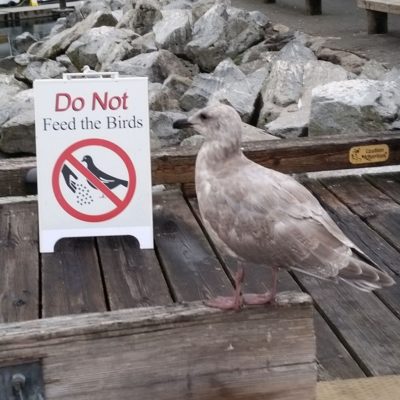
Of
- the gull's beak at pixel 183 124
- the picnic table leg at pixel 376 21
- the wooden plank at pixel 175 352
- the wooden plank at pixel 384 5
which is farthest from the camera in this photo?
the picnic table leg at pixel 376 21

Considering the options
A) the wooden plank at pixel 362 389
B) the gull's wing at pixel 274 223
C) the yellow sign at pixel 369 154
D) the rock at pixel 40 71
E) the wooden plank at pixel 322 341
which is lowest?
the rock at pixel 40 71

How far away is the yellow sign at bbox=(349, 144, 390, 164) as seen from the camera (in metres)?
4.88

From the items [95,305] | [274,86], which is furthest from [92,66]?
[95,305]

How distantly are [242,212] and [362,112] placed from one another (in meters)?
3.65

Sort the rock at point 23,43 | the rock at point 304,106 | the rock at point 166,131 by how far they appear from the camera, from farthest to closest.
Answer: the rock at point 23,43 < the rock at point 166,131 < the rock at point 304,106

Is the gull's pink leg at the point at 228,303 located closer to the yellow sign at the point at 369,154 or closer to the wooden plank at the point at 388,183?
the wooden plank at the point at 388,183

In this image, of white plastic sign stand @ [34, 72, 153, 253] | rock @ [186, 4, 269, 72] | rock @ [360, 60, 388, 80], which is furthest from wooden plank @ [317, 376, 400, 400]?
rock @ [186, 4, 269, 72]

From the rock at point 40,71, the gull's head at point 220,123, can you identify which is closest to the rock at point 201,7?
the rock at point 40,71

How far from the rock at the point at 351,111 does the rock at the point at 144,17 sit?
6477mm

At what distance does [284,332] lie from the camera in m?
2.04

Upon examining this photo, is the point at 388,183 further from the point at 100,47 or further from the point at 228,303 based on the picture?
the point at 100,47

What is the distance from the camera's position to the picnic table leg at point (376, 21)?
30.8 ft

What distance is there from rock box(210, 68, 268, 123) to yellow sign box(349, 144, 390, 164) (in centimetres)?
214

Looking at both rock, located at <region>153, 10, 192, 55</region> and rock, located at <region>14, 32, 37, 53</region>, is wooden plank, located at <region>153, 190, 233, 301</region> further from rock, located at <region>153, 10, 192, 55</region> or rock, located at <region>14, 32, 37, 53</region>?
rock, located at <region>14, 32, 37, 53</region>
